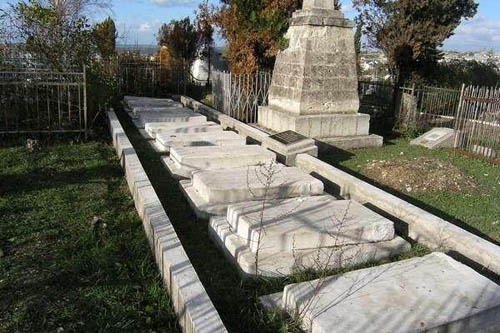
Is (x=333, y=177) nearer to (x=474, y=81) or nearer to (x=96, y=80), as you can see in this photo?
(x=96, y=80)

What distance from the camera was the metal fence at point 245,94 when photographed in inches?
445

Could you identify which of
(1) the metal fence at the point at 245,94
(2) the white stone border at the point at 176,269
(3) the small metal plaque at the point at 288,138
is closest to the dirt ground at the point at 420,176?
(3) the small metal plaque at the point at 288,138

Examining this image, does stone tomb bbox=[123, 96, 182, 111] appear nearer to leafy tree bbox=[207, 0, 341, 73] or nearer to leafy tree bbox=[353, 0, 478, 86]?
leafy tree bbox=[207, 0, 341, 73]

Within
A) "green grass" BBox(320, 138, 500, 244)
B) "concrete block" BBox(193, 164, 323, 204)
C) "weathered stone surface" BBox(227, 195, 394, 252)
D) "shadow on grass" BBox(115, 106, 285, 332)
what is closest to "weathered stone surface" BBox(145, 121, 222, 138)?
"green grass" BBox(320, 138, 500, 244)

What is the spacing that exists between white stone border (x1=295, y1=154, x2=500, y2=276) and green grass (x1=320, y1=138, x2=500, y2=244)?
822 mm

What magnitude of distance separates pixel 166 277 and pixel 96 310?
0.54m

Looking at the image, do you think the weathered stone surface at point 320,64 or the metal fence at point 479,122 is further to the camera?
the weathered stone surface at point 320,64

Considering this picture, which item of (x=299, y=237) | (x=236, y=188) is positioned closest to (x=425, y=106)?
(x=236, y=188)

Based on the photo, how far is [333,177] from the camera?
5660 mm

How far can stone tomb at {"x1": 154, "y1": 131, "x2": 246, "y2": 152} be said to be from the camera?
6949 millimetres

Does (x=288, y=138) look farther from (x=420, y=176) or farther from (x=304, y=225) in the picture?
(x=304, y=225)

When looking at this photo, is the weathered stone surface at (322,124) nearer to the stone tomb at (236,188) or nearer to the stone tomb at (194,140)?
the stone tomb at (194,140)

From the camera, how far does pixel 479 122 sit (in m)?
8.65

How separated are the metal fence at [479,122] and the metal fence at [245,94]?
4.74m
